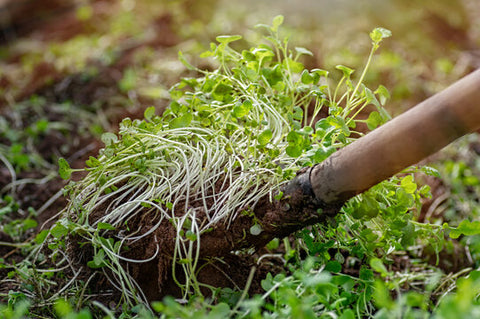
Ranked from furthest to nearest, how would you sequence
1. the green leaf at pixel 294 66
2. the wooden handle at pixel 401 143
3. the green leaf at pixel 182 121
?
the green leaf at pixel 294 66
the green leaf at pixel 182 121
the wooden handle at pixel 401 143

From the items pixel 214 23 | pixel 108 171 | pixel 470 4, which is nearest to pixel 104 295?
pixel 108 171

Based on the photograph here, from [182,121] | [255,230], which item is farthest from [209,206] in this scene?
[182,121]

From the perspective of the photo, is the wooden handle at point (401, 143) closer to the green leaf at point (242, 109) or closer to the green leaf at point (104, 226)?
the green leaf at point (242, 109)

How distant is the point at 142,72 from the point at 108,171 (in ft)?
5.95

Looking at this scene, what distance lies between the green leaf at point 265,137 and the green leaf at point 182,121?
0.21 meters

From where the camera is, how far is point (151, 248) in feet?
4.51

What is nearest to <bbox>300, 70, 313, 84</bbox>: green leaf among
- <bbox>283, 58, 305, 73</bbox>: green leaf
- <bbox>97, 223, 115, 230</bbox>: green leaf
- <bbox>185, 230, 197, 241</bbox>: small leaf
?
<bbox>283, 58, 305, 73</bbox>: green leaf

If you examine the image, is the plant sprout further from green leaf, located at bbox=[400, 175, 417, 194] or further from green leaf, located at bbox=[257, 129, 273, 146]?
green leaf, located at bbox=[400, 175, 417, 194]

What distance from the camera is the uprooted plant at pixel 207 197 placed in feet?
4.38

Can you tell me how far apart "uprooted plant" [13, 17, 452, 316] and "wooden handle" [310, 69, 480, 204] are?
6 centimetres

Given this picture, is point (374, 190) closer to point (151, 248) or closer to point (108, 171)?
point (151, 248)

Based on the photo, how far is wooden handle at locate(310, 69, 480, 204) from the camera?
1.06m

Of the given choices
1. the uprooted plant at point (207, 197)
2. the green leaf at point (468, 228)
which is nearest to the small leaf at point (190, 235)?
the uprooted plant at point (207, 197)

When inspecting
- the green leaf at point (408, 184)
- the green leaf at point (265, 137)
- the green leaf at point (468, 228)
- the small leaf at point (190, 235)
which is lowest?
the green leaf at point (468, 228)
